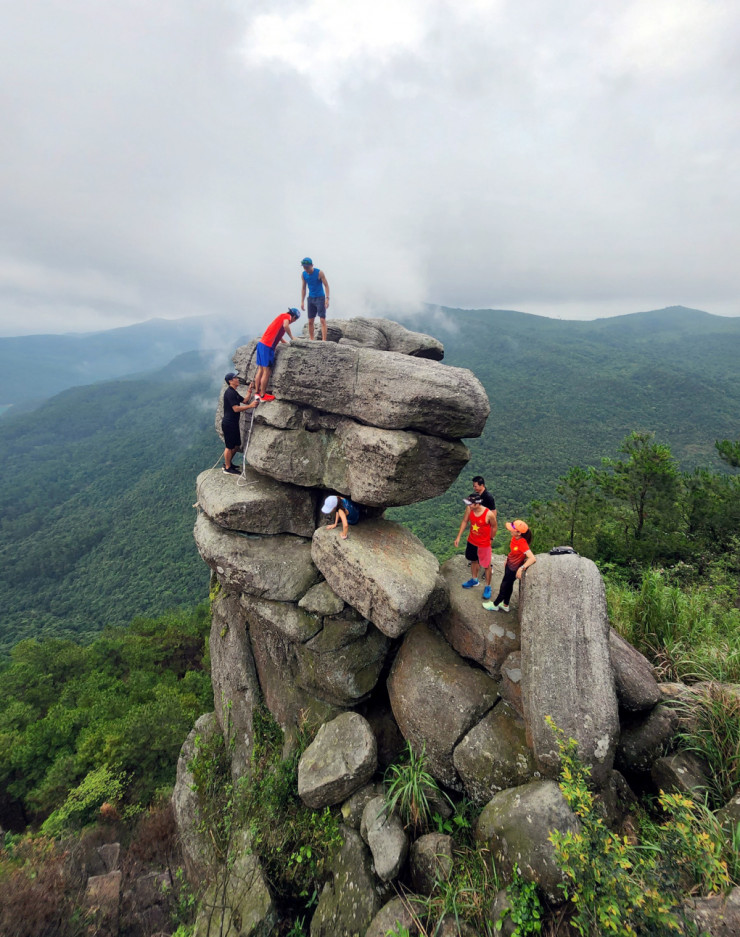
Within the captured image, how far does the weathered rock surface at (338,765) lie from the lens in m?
8.12

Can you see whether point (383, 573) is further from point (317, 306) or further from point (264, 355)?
point (317, 306)

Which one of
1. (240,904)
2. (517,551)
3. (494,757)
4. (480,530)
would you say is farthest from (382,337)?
(240,904)

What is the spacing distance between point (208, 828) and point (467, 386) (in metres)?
13.6

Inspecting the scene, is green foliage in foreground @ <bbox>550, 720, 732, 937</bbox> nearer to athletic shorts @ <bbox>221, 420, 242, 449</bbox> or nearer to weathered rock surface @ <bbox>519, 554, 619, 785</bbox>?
weathered rock surface @ <bbox>519, 554, 619, 785</bbox>

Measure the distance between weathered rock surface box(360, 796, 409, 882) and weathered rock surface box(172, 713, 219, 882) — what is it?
605 cm

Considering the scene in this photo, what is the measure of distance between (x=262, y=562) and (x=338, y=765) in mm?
5140

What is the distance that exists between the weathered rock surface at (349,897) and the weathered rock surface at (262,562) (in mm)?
5268

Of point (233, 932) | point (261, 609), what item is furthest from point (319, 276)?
point (233, 932)

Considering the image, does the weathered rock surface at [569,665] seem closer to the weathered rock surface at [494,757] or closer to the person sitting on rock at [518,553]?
the person sitting on rock at [518,553]

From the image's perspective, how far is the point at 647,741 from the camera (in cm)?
661

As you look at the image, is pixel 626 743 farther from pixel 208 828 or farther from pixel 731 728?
pixel 208 828

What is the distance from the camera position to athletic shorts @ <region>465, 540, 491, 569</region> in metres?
9.23

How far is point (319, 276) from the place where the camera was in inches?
488

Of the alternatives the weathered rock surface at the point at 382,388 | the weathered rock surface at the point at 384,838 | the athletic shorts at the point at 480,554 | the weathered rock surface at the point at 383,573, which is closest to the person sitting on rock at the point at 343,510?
the weathered rock surface at the point at 383,573
